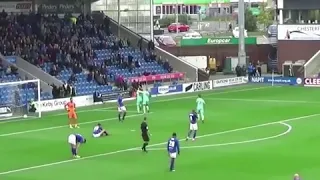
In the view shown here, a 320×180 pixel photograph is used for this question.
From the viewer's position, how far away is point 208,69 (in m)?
76.4

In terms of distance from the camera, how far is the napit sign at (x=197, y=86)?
63950mm

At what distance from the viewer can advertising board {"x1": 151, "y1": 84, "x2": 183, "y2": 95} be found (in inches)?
2409

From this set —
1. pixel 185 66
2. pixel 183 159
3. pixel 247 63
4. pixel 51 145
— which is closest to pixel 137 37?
pixel 185 66

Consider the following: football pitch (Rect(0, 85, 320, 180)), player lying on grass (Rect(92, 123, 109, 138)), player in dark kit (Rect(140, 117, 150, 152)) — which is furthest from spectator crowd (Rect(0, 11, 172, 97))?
player in dark kit (Rect(140, 117, 150, 152))

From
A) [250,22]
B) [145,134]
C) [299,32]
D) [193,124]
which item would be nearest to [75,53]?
[299,32]

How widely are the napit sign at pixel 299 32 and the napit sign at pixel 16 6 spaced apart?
24877 mm

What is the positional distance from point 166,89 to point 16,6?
15807 millimetres

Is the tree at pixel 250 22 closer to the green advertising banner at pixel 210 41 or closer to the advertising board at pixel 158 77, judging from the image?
the green advertising banner at pixel 210 41

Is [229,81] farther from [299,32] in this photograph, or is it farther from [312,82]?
[299,32]

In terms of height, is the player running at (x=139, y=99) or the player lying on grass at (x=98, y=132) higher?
the player running at (x=139, y=99)

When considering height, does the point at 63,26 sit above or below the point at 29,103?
above

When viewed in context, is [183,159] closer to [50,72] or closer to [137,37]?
[50,72]

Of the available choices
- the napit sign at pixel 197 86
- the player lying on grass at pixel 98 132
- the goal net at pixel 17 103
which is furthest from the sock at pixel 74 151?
the napit sign at pixel 197 86

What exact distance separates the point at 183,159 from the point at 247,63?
4574 cm
